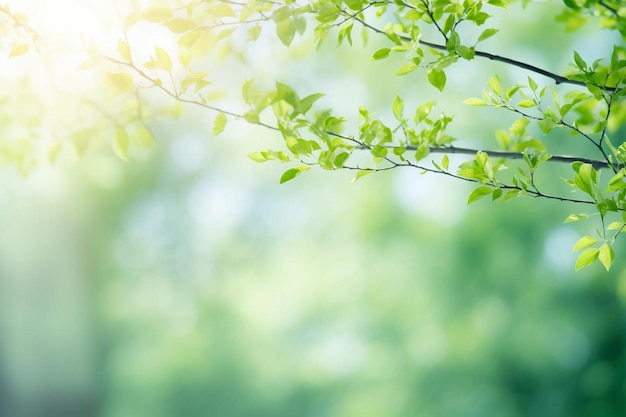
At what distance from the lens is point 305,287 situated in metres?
6.53

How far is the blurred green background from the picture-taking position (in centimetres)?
528

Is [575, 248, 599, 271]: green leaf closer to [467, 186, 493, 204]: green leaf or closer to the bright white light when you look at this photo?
[467, 186, 493, 204]: green leaf

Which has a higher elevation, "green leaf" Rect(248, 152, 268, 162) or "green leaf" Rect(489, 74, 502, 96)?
"green leaf" Rect(489, 74, 502, 96)

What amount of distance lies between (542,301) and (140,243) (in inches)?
193

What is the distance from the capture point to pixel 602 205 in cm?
99

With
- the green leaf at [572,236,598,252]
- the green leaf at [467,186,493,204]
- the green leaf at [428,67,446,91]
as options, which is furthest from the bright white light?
the green leaf at [572,236,598,252]

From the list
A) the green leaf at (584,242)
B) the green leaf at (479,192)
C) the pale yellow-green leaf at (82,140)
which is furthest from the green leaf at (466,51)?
the pale yellow-green leaf at (82,140)

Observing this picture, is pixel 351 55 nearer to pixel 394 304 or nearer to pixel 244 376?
pixel 394 304

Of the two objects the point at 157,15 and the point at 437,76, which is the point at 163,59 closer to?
the point at 157,15

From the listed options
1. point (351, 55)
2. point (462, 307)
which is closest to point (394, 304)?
point (462, 307)

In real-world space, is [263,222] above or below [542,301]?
below

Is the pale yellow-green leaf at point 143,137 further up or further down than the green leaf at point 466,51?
further down

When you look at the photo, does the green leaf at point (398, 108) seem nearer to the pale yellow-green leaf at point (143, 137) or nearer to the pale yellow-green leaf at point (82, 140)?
the pale yellow-green leaf at point (143, 137)

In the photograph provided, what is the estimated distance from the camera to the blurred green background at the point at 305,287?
5.28 meters
